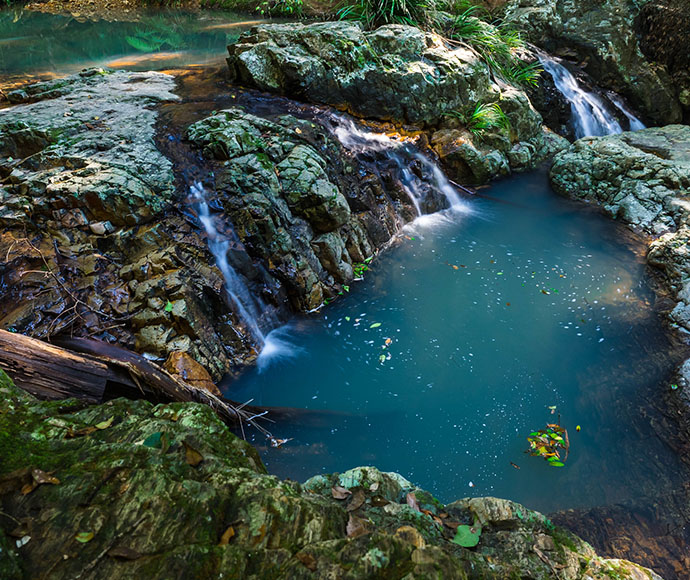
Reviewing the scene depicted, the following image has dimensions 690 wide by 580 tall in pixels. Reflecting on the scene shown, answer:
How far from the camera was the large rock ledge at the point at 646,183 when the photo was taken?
622cm

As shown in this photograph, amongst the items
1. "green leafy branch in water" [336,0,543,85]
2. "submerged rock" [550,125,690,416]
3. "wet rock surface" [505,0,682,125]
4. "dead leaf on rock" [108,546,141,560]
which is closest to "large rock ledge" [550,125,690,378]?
"submerged rock" [550,125,690,416]

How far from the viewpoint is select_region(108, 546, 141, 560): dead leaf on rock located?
1.44m

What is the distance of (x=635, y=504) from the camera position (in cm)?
366

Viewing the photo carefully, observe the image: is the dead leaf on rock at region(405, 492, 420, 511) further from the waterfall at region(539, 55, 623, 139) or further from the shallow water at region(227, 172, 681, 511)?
the waterfall at region(539, 55, 623, 139)

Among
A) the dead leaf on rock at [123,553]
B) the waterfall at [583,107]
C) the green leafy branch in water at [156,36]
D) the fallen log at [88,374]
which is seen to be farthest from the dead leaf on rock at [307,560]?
the green leafy branch in water at [156,36]

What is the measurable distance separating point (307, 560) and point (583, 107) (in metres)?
11.7

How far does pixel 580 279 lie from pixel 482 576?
5458mm

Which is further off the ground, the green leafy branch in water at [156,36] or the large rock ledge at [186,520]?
the green leafy branch in water at [156,36]

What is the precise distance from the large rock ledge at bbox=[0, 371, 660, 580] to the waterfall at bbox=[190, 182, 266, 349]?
278 centimetres

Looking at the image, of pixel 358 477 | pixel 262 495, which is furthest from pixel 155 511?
pixel 358 477

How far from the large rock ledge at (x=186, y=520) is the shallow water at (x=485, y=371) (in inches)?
64.3

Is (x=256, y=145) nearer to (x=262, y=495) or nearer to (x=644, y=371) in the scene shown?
(x=262, y=495)

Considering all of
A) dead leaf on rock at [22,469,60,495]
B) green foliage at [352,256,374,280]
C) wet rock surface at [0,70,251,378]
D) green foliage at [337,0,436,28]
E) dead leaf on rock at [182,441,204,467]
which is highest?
green foliage at [337,0,436,28]

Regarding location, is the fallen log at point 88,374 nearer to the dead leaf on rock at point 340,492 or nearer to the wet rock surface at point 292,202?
the dead leaf on rock at point 340,492
